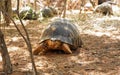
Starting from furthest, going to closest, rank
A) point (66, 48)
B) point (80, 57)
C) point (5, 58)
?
point (66, 48) < point (80, 57) < point (5, 58)

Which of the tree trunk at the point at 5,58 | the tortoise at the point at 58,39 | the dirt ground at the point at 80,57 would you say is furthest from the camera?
the tortoise at the point at 58,39

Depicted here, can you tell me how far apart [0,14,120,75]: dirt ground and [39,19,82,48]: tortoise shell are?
16 cm

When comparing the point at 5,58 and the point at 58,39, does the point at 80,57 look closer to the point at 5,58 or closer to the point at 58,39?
the point at 58,39

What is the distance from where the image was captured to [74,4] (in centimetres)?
1050

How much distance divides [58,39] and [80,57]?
391 millimetres

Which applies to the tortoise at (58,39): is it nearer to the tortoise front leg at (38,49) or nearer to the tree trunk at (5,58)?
the tortoise front leg at (38,49)

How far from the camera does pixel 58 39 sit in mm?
4133

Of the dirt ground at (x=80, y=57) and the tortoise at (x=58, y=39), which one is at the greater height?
the tortoise at (x=58, y=39)

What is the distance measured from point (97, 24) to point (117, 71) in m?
3.55

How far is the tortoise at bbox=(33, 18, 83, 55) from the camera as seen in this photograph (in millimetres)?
4168

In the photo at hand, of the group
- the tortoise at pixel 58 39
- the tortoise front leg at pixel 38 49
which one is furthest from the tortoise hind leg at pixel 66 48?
the tortoise front leg at pixel 38 49

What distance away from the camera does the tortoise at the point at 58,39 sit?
417 cm

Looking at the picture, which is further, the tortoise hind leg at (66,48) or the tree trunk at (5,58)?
the tortoise hind leg at (66,48)

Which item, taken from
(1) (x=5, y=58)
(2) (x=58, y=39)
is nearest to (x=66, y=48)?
(2) (x=58, y=39)
